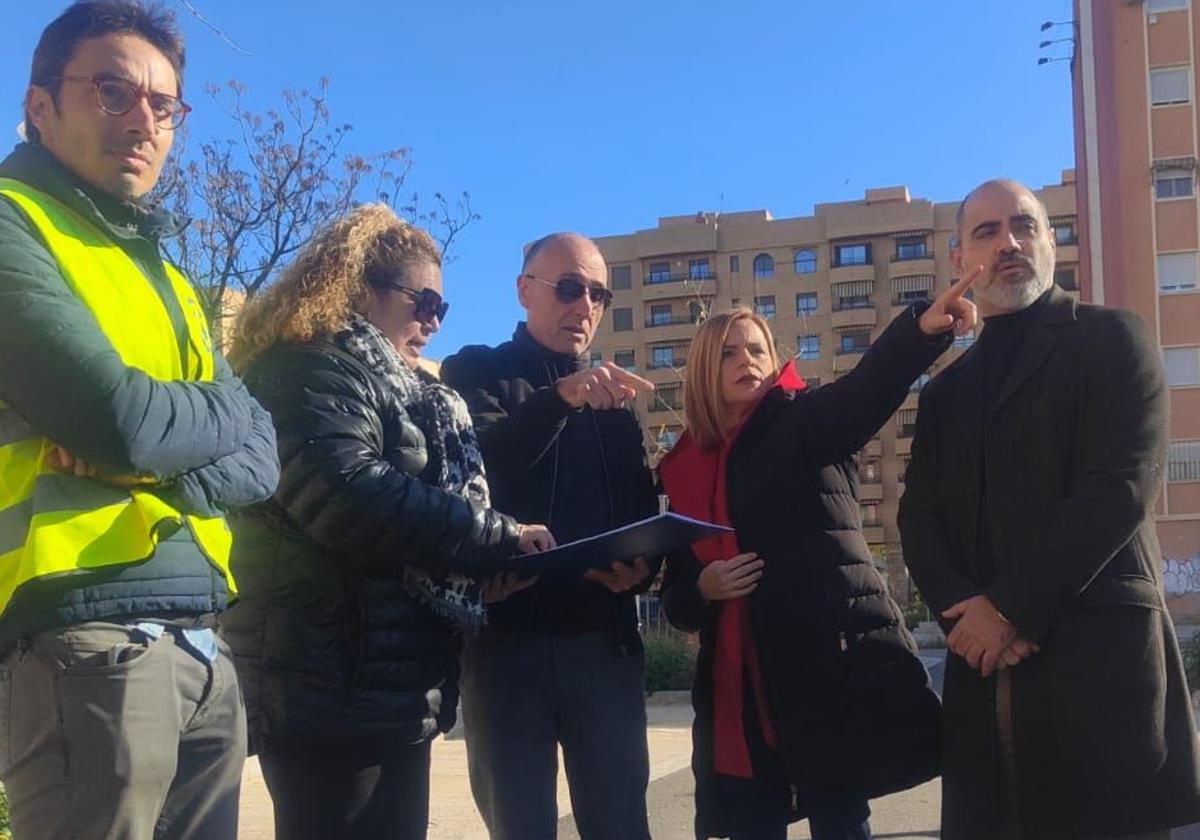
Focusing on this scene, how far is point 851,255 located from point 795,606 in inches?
2908

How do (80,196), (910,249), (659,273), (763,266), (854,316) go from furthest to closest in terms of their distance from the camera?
1. (659,273)
2. (763,266)
3. (854,316)
4. (910,249)
5. (80,196)

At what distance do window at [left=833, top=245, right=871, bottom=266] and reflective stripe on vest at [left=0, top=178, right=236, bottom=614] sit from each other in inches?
2925

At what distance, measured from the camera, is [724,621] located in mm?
3484

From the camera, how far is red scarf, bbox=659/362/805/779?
337 cm

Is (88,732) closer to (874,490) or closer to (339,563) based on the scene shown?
(339,563)

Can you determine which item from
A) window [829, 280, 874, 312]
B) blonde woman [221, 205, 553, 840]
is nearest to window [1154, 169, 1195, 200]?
window [829, 280, 874, 312]

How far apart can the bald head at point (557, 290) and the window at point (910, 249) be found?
72.1 meters

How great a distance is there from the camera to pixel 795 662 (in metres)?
3.26

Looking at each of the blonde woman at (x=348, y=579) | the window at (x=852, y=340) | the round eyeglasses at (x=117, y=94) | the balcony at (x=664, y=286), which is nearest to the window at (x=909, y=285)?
the window at (x=852, y=340)

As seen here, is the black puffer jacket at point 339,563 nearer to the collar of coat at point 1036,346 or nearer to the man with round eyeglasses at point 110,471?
the man with round eyeglasses at point 110,471

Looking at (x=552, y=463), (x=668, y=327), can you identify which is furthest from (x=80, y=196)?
(x=668, y=327)

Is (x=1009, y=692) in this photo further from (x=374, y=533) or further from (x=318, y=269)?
Result: (x=318, y=269)

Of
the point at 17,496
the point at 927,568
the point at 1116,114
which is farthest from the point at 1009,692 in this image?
the point at 1116,114

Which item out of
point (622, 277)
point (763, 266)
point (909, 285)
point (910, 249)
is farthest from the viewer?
point (622, 277)
